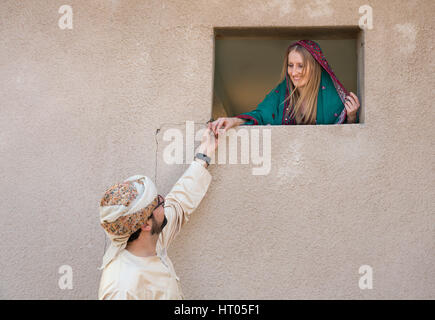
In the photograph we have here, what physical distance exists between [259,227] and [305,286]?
423 mm

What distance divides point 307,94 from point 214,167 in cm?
79

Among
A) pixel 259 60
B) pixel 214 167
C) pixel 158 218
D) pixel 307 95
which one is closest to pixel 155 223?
pixel 158 218

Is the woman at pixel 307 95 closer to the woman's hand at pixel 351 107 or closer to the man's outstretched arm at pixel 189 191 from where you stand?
the woman's hand at pixel 351 107

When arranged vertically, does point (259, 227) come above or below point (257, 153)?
below

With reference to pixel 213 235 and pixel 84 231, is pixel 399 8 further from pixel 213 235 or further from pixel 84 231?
pixel 84 231

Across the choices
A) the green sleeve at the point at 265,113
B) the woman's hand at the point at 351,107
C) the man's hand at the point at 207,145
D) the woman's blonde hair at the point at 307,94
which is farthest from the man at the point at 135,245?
the woman's hand at the point at 351,107

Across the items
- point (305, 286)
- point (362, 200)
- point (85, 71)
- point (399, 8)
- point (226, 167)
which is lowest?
point (305, 286)

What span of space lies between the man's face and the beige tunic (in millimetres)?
115

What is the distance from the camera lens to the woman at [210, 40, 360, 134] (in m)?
3.20

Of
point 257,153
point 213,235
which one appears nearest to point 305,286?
point 213,235

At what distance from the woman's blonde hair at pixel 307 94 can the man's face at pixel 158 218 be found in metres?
1.13

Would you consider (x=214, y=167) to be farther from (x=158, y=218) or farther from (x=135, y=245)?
(x=135, y=245)

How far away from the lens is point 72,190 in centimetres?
311

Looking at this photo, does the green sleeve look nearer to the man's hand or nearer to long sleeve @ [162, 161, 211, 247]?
the man's hand
